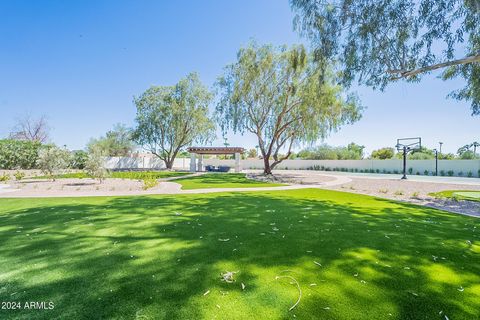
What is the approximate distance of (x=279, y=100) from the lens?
1873cm

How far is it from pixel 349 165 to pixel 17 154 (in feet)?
118

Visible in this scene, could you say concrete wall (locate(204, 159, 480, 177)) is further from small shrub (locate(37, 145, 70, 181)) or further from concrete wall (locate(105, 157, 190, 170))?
small shrub (locate(37, 145, 70, 181))

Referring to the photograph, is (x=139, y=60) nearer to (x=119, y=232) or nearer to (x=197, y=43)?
(x=197, y=43)

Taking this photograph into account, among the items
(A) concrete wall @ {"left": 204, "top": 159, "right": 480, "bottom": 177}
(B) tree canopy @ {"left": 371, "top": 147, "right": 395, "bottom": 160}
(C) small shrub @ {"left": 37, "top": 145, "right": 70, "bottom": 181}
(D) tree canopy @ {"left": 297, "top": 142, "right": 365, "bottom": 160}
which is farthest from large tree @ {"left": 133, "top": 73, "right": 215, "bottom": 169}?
(B) tree canopy @ {"left": 371, "top": 147, "right": 395, "bottom": 160}

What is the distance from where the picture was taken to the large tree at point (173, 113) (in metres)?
28.7

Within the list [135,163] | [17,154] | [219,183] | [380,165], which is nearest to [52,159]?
[219,183]

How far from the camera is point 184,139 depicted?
3044cm

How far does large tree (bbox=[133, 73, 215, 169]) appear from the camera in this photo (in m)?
28.7

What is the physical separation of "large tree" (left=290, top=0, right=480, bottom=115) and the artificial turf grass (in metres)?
5.27

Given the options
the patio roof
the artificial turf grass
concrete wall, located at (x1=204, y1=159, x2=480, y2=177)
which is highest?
the patio roof

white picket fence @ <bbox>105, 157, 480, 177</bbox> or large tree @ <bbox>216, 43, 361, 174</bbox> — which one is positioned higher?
large tree @ <bbox>216, 43, 361, 174</bbox>

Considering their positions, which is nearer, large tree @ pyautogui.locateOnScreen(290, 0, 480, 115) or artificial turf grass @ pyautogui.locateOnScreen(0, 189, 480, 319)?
artificial turf grass @ pyautogui.locateOnScreen(0, 189, 480, 319)

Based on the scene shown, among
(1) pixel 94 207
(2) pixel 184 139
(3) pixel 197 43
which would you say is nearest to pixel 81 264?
(1) pixel 94 207

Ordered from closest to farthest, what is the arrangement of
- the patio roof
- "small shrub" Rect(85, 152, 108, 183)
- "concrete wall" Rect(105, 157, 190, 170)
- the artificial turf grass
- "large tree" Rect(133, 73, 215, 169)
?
the artificial turf grass
"small shrub" Rect(85, 152, 108, 183)
the patio roof
"large tree" Rect(133, 73, 215, 169)
"concrete wall" Rect(105, 157, 190, 170)
